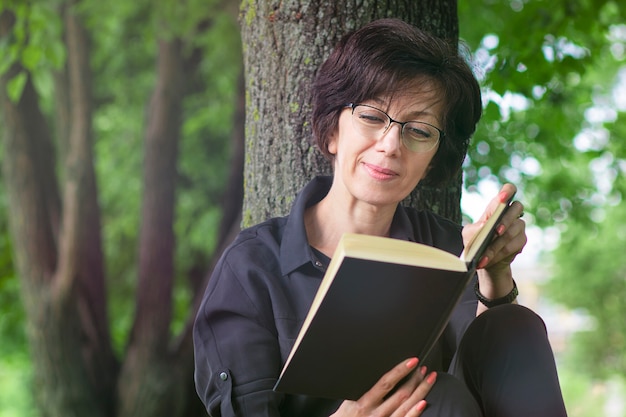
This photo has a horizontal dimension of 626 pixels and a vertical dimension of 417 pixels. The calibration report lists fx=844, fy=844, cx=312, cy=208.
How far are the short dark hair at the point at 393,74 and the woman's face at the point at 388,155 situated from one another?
4 cm

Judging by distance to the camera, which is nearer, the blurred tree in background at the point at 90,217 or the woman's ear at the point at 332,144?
the woman's ear at the point at 332,144

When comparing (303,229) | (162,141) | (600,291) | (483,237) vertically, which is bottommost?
(600,291)

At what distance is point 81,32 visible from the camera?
702 centimetres

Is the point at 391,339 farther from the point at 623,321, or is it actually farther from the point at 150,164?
the point at 623,321

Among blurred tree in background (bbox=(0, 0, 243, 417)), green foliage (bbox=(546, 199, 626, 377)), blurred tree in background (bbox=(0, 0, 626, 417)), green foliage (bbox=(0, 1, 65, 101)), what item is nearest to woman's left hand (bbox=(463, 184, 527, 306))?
blurred tree in background (bbox=(0, 0, 626, 417))

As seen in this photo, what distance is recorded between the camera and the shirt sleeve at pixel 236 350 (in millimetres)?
1873

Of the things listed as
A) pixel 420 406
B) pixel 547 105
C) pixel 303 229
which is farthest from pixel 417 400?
pixel 547 105

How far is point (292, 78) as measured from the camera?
262 cm

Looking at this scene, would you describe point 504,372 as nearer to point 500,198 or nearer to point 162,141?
point 500,198

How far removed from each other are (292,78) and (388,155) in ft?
2.42

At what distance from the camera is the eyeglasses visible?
2008 mm

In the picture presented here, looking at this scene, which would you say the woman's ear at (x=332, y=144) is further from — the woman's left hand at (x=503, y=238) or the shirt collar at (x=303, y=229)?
the woman's left hand at (x=503, y=238)

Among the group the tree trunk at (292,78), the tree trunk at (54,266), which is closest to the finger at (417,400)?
the tree trunk at (292,78)

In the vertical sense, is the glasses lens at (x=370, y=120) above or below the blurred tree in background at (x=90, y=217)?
above
